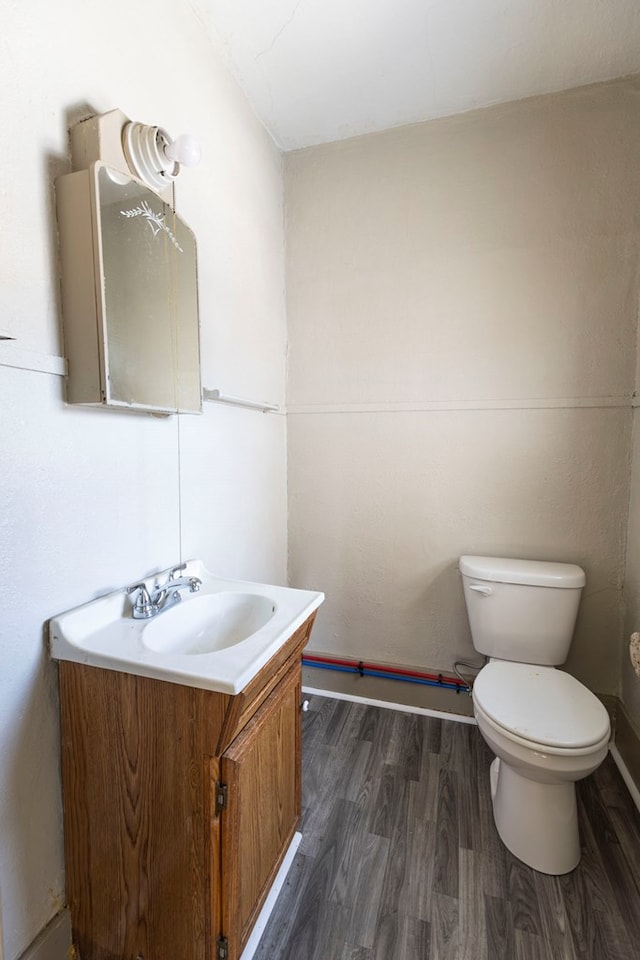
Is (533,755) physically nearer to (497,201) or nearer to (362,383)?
(362,383)

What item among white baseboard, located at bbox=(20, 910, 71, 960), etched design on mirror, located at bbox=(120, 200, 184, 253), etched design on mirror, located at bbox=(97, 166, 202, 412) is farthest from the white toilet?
etched design on mirror, located at bbox=(120, 200, 184, 253)

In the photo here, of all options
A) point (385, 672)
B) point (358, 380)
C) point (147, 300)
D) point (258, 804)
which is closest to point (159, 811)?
point (258, 804)

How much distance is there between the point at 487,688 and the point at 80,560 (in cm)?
131

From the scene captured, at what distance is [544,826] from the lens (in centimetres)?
127

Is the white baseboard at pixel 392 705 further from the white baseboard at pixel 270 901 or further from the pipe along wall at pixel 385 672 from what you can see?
the white baseboard at pixel 270 901

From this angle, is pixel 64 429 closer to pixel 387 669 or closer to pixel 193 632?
pixel 193 632

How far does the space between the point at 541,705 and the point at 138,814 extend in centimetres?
116

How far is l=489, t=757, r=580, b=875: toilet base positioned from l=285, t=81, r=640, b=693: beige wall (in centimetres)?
66

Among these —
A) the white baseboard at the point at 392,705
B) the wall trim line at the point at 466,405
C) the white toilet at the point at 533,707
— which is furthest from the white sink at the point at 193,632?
the white baseboard at the point at 392,705

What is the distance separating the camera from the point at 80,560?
40.4 inches

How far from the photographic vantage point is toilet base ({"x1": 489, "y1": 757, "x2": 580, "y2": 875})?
49.5 inches

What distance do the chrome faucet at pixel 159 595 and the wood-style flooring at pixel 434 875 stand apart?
88 centimetres

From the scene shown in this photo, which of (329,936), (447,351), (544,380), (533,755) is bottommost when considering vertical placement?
(329,936)

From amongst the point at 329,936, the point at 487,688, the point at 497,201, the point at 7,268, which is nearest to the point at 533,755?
the point at 487,688
